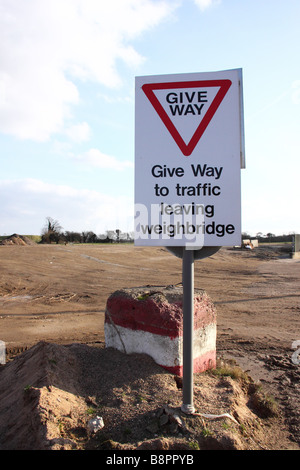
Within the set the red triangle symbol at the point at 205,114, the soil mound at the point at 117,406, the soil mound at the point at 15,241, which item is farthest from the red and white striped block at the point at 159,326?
the soil mound at the point at 15,241

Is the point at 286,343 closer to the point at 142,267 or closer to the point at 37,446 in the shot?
the point at 37,446

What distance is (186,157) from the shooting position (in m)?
2.65

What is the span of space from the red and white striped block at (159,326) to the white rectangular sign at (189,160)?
136cm

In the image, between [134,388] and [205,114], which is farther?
[134,388]

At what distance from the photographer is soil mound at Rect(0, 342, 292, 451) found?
260 cm

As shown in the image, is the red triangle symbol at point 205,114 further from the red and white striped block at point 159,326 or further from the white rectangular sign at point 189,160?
the red and white striped block at point 159,326

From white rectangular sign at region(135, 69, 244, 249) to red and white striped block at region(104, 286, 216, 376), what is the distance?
1.36 meters

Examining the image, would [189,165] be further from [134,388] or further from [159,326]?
[134,388]

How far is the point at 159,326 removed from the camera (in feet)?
12.1

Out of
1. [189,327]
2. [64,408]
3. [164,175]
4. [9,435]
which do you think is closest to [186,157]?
[164,175]

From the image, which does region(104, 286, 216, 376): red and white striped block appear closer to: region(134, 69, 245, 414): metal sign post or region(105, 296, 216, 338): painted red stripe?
region(105, 296, 216, 338): painted red stripe

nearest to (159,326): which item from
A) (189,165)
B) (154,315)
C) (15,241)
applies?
(154,315)

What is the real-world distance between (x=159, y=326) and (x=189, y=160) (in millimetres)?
1885

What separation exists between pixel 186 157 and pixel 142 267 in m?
16.3
